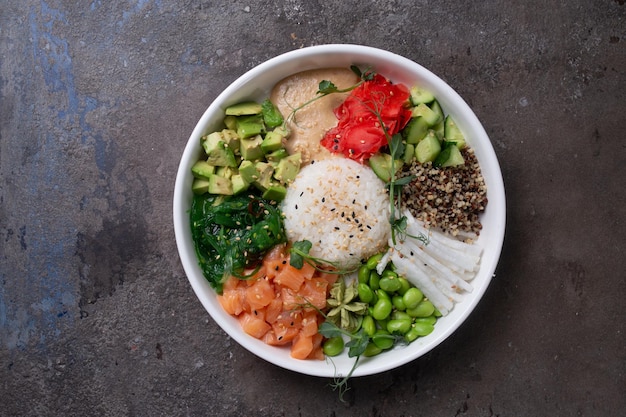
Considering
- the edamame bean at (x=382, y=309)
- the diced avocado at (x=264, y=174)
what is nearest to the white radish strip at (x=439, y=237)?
the edamame bean at (x=382, y=309)

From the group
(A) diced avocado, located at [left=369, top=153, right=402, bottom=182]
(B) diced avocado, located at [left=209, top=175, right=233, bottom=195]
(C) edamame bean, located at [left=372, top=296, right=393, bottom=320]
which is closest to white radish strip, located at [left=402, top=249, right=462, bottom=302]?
(C) edamame bean, located at [left=372, top=296, right=393, bottom=320]

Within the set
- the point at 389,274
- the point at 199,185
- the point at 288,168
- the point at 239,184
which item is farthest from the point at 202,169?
the point at 389,274

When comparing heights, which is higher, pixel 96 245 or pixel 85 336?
pixel 96 245

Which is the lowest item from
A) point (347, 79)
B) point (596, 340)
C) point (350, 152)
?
point (596, 340)

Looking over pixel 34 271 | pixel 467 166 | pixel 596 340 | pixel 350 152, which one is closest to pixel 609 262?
pixel 596 340

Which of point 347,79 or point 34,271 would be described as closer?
point 347,79

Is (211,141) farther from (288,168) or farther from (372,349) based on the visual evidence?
(372,349)

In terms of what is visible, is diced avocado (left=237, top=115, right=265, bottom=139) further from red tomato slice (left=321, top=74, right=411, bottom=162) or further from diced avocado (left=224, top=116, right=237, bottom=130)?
red tomato slice (left=321, top=74, right=411, bottom=162)

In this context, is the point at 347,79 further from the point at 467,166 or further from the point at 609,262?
the point at 609,262

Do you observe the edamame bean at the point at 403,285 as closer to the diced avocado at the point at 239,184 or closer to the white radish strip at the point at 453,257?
the white radish strip at the point at 453,257
